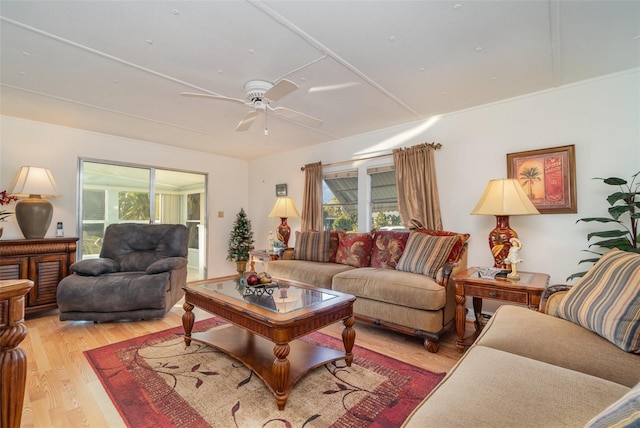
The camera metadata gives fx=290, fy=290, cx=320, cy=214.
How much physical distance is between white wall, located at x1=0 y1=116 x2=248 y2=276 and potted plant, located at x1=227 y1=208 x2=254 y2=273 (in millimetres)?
147

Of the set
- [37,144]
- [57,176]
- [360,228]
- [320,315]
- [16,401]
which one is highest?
[37,144]

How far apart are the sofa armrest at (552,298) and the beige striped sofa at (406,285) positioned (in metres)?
0.75

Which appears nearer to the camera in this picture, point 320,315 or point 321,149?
point 320,315

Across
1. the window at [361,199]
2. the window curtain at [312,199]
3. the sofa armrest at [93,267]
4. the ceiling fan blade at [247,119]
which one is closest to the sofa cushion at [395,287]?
the window at [361,199]

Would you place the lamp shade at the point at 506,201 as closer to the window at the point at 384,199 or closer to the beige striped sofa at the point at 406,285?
the beige striped sofa at the point at 406,285

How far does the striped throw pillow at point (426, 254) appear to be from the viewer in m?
2.95

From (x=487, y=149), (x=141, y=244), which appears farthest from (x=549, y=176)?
(x=141, y=244)

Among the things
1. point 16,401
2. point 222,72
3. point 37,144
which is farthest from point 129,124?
point 16,401

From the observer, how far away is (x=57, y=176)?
4.02 meters

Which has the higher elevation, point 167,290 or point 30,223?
point 30,223

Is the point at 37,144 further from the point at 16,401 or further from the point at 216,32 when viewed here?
the point at 16,401

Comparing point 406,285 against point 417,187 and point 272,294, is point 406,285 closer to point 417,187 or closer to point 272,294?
point 272,294

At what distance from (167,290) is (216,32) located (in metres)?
2.65

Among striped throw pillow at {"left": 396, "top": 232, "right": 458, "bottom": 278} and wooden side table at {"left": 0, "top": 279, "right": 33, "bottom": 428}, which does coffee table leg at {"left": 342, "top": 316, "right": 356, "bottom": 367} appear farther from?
wooden side table at {"left": 0, "top": 279, "right": 33, "bottom": 428}
